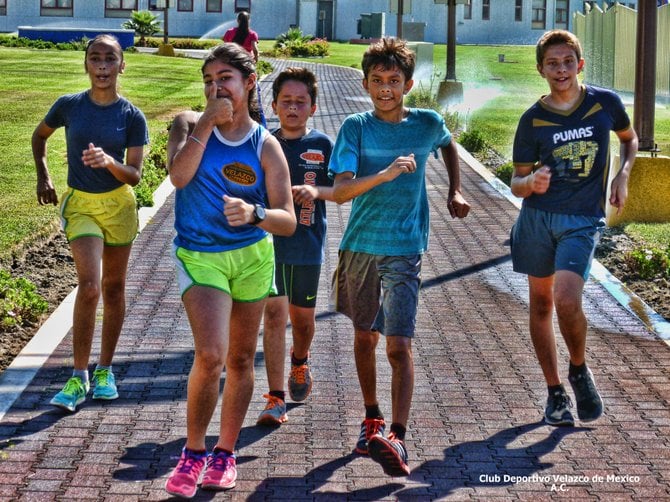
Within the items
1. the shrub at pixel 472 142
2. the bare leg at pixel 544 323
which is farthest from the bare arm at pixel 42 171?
the shrub at pixel 472 142

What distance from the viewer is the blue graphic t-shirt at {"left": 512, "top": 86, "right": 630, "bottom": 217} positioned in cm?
604

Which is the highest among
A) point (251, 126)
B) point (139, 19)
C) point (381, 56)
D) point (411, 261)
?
point (139, 19)

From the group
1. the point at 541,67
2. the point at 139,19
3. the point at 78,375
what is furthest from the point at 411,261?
the point at 139,19

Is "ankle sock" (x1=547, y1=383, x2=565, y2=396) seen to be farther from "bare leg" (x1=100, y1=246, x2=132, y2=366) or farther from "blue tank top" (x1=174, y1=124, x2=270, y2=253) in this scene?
"bare leg" (x1=100, y1=246, x2=132, y2=366)

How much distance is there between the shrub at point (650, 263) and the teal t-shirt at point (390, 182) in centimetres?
455

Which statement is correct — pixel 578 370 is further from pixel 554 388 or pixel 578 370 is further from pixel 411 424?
pixel 411 424

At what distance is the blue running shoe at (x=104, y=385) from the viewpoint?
6.42 metres

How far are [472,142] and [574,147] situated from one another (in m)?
13.1

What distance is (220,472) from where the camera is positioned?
5.13 m

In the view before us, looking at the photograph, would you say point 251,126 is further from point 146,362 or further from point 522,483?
point 146,362

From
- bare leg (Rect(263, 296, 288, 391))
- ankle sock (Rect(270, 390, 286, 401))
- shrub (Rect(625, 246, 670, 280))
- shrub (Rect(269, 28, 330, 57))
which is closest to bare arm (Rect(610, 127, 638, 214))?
bare leg (Rect(263, 296, 288, 391))

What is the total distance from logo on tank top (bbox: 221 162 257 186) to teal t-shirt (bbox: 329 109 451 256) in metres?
0.55

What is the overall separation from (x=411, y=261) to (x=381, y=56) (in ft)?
3.21

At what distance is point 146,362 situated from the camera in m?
7.22
